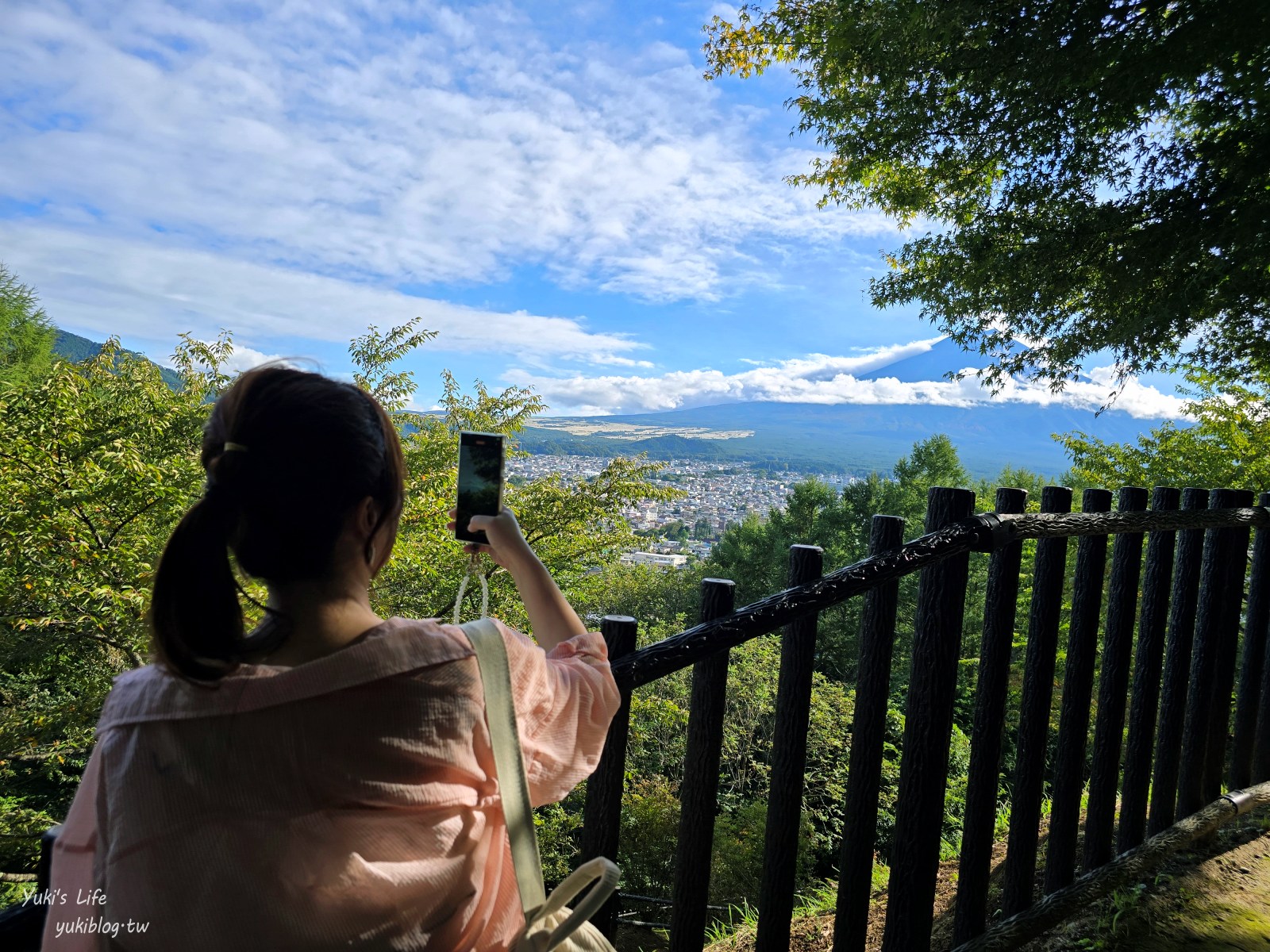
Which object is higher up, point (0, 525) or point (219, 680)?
point (219, 680)

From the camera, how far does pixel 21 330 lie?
84.9ft

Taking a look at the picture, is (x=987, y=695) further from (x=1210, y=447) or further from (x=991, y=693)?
(x=1210, y=447)

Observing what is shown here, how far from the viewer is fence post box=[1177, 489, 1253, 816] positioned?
9.01 feet

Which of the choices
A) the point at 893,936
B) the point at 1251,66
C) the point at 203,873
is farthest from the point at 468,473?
the point at 1251,66

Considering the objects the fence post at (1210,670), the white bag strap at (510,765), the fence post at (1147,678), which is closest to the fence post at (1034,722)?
the fence post at (1147,678)

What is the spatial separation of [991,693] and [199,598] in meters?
1.85

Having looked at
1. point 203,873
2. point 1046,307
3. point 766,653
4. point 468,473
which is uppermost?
point 1046,307

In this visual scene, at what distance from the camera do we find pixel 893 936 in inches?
71.8

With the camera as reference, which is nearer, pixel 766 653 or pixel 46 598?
pixel 46 598

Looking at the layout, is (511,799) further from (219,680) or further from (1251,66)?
(1251,66)

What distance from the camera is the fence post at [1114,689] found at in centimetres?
240

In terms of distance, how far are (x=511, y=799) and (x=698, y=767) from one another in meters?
0.64

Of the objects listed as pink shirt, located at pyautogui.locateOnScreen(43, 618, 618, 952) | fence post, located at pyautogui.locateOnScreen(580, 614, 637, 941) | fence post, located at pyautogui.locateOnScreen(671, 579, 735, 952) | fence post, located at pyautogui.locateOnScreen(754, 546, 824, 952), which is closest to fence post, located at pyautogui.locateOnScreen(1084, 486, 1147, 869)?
fence post, located at pyautogui.locateOnScreen(754, 546, 824, 952)

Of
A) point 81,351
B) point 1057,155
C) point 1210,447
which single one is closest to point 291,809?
point 1057,155
